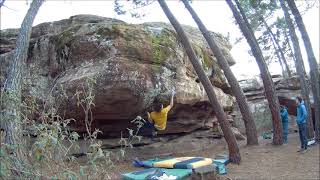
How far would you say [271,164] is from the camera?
1159 cm

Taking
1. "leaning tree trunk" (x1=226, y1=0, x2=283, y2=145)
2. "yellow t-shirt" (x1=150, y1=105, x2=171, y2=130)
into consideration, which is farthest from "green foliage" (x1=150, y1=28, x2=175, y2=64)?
"leaning tree trunk" (x1=226, y1=0, x2=283, y2=145)

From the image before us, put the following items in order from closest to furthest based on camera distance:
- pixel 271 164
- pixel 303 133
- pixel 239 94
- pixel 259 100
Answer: pixel 271 164
pixel 303 133
pixel 239 94
pixel 259 100

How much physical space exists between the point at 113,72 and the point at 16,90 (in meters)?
3.65

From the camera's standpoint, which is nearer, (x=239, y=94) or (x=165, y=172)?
(x=165, y=172)

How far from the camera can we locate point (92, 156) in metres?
4.11

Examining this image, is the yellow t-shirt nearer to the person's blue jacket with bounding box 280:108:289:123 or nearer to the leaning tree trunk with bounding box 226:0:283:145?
the leaning tree trunk with bounding box 226:0:283:145

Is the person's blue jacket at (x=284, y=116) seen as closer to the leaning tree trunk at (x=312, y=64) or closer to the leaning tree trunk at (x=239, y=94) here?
the leaning tree trunk at (x=312, y=64)

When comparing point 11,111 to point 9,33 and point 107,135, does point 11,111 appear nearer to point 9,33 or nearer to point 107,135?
point 107,135

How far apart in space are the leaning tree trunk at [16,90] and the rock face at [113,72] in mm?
1331

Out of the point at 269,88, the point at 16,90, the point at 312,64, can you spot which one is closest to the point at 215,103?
the point at 269,88

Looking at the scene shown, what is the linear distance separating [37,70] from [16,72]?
4.19 metres

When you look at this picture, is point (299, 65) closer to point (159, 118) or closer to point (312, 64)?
point (312, 64)

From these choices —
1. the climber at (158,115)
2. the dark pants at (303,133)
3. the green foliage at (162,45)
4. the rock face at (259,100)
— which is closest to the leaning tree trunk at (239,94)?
the green foliage at (162,45)

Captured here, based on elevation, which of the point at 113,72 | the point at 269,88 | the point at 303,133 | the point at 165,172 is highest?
the point at 113,72
